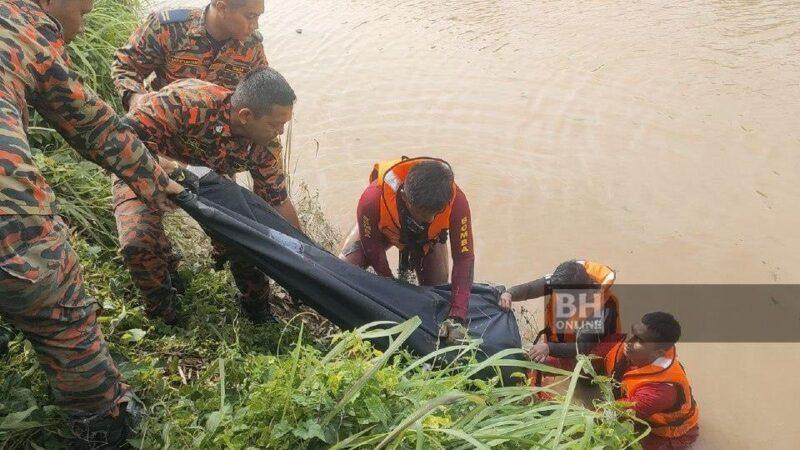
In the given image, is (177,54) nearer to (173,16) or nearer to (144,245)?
(173,16)

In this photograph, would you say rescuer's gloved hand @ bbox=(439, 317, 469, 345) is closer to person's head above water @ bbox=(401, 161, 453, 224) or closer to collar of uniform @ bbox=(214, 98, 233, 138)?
person's head above water @ bbox=(401, 161, 453, 224)

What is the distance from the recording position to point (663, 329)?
280cm

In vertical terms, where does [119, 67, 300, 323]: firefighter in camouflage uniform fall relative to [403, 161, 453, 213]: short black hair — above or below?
above

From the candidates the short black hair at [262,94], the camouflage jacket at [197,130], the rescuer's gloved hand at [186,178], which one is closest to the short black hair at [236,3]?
the camouflage jacket at [197,130]

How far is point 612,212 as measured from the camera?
459cm

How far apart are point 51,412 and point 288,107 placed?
4.51ft

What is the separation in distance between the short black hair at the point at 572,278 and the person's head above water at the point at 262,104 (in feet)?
5.57

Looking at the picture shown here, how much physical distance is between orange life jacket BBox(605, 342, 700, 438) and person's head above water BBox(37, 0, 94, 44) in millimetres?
2596

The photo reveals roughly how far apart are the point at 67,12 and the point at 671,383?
2.82m

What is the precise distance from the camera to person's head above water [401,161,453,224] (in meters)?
2.65

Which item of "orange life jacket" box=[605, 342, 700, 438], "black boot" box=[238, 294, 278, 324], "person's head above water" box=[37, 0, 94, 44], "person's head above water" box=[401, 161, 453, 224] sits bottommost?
"orange life jacket" box=[605, 342, 700, 438]

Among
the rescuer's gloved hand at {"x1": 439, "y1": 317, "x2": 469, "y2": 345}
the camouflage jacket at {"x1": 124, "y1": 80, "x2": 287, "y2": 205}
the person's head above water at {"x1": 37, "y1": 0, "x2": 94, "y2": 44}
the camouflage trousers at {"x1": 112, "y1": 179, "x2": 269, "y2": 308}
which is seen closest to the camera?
the person's head above water at {"x1": 37, "y1": 0, "x2": 94, "y2": 44}

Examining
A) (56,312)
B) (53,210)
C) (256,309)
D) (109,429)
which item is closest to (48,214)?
(53,210)

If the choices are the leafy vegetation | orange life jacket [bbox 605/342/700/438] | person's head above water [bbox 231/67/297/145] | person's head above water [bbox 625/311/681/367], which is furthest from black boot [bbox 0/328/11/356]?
person's head above water [bbox 625/311/681/367]
